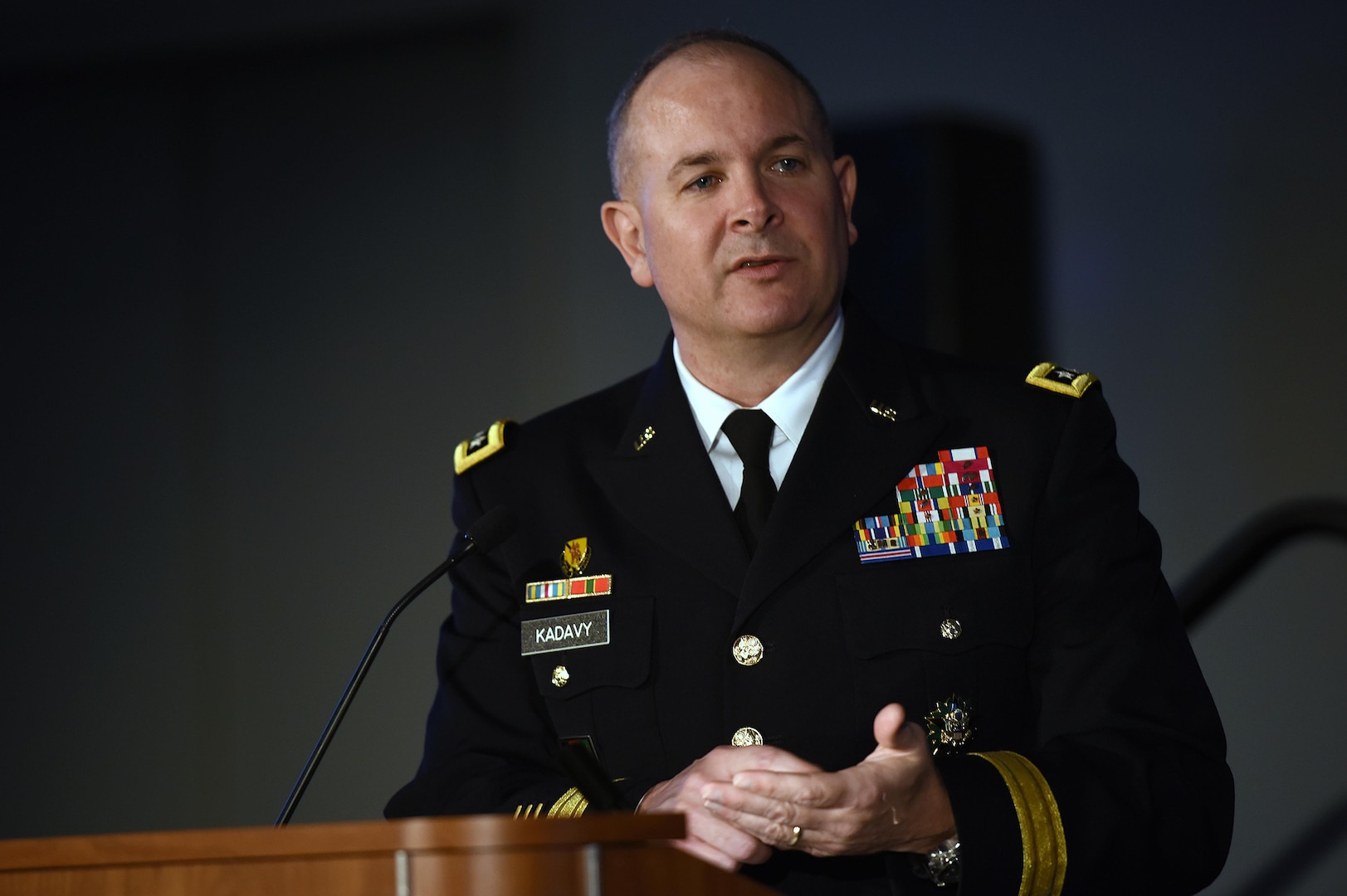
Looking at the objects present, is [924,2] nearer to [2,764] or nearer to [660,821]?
[660,821]

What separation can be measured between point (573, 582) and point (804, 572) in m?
0.32

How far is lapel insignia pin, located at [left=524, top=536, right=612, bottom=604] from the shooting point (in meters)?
1.88

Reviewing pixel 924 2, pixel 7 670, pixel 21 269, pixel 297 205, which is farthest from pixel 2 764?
pixel 924 2

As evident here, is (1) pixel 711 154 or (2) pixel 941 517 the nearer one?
(2) pixel 941 517

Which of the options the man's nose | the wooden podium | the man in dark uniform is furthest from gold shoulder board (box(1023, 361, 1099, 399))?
the wooden podium

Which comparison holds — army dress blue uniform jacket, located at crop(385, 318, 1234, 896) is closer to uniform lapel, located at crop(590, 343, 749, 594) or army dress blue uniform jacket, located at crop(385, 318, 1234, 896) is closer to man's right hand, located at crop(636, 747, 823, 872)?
uniform lapel, located at crop(590, 343, 749, 594)

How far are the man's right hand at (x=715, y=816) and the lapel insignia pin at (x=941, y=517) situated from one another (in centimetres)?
52

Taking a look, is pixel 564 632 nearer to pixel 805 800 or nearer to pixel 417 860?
pixel 805 800

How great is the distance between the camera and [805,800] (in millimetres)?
1262

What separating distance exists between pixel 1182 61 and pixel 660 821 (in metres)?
2.07

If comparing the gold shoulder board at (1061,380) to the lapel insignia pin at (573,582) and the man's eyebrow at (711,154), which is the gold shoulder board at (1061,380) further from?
the lapel insignia pin at (573,582)

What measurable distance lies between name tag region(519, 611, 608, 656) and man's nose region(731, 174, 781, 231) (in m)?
0.55

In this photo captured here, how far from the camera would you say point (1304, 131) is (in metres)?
2.49

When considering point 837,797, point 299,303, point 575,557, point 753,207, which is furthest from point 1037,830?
point 299,303
